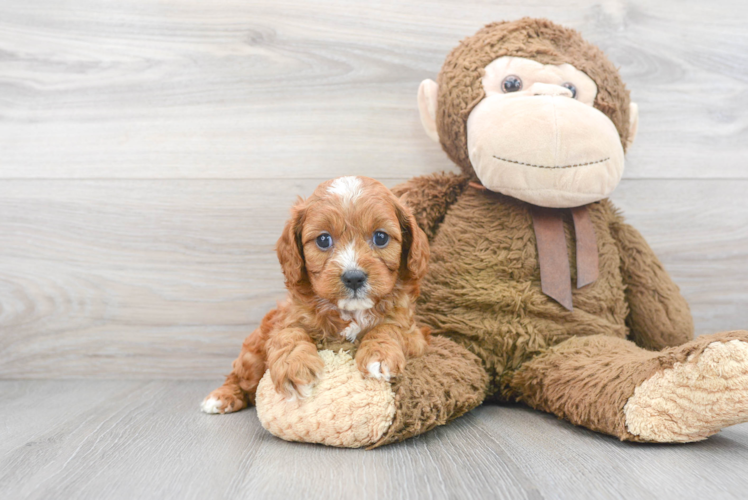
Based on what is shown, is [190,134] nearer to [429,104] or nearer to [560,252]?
[429,104]

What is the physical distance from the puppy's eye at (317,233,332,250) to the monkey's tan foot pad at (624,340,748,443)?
0.65 m

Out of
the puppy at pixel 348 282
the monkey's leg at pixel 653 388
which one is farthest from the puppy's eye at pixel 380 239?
the monkey's leg at pixel 653 388

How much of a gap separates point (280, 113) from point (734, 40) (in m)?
1.45

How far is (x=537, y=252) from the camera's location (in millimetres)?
1325

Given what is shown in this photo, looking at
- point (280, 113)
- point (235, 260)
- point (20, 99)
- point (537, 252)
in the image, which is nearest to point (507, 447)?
point (537, 252)

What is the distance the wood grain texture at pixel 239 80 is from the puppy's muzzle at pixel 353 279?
72 cm

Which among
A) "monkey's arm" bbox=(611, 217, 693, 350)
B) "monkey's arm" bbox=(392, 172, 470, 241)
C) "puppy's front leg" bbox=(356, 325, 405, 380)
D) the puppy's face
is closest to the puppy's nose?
the puppy's face

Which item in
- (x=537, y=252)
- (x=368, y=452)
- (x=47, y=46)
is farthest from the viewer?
(x=47, y=46)

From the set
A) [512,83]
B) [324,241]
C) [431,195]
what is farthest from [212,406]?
[512,83]

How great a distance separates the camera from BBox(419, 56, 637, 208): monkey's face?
3.99ft

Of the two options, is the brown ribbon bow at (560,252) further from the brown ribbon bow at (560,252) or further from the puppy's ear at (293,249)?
the puppy's ear at (293,249)

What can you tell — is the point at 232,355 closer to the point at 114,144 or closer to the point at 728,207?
the point at 114,144

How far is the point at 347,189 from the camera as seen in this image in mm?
1064

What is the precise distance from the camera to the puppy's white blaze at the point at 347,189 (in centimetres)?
105
